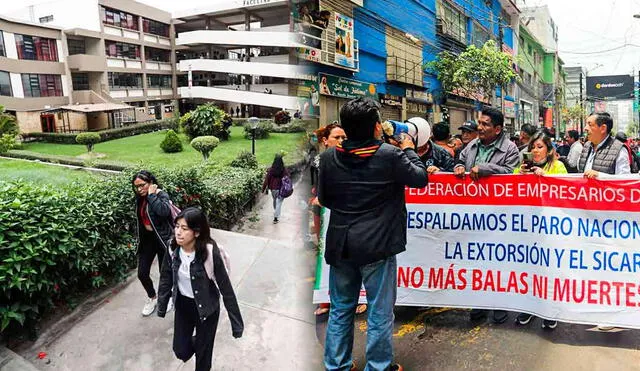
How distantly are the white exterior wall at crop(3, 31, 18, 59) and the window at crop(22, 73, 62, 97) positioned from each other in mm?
1122

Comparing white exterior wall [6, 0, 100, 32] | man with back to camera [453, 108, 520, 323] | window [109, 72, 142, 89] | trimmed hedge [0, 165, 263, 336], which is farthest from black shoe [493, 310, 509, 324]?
window [109, 72, 142, 89]

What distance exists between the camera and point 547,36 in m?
32.6

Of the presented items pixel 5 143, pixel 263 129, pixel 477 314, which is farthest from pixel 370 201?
pixel 5 143

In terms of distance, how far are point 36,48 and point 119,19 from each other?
485 centimetres

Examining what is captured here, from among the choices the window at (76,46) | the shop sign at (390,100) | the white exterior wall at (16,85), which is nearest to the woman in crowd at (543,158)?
the shop sign at (390,100)

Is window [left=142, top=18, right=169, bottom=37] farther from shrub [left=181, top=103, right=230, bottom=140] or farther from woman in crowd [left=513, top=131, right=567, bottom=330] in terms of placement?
woman in crowd [left=513, top=131, right=567, bottom=330]

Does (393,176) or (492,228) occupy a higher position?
(393,176)

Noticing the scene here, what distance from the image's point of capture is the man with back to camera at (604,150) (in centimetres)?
302

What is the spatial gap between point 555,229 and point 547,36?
116 feet

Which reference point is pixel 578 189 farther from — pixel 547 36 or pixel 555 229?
→ pixel 547 36

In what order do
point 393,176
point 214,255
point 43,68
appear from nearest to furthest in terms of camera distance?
point 393,176 → point 214,255 → point 43,68

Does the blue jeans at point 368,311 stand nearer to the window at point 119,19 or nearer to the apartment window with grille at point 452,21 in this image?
the apartment window with grille at point 452,21

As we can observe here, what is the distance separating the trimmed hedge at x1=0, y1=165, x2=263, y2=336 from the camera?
2.91 m

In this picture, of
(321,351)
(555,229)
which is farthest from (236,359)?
(555,229)
